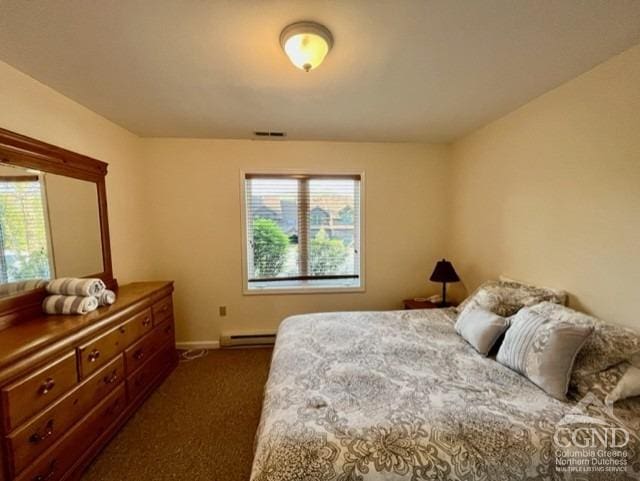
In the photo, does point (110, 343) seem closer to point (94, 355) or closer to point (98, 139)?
point (94, 355)

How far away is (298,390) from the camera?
1.33 metres

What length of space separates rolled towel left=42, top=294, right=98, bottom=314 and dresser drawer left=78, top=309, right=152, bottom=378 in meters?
0.23

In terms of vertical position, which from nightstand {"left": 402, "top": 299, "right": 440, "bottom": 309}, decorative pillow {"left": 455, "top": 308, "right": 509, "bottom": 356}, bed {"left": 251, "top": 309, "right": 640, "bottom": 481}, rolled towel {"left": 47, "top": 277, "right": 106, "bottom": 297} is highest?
rolled towel {"left": 47, "top": 277, "right": 106, "bottom": 297}

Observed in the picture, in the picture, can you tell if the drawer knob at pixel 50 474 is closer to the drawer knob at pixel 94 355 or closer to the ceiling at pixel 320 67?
the drawer knob at pixel 94 355

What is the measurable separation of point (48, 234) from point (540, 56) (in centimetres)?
341

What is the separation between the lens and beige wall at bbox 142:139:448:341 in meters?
3.05

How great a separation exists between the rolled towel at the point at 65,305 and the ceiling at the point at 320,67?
1.48 meters

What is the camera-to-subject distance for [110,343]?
72.4 inches

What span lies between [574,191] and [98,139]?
3882 millimetres

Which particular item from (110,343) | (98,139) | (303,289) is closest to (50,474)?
(110,343)

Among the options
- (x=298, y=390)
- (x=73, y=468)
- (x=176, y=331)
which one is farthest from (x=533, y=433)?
(x=176, y=331)

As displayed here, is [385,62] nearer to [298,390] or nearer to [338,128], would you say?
[338,128]

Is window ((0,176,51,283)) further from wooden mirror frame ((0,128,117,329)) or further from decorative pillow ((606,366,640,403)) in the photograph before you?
decorative pillow ((606,366,640,403))

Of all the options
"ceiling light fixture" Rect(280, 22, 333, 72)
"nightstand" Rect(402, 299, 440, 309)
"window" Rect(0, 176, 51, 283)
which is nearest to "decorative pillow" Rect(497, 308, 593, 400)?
"nightstand" Rect(402, 299, 440, 309)
